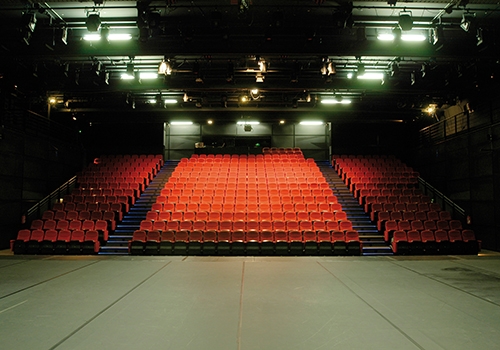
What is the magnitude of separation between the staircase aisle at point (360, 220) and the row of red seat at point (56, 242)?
7147 mm

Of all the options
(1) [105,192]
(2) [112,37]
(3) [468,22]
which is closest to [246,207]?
(1) [105,192]

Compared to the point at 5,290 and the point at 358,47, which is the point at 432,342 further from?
the point at 358,47

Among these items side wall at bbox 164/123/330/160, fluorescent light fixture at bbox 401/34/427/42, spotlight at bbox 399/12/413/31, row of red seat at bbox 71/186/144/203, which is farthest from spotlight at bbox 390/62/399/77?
row of red seat at bbox 71/186/144/203

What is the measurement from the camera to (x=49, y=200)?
10688 millimetres

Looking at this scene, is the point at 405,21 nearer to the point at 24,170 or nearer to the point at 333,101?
the point at 333,101

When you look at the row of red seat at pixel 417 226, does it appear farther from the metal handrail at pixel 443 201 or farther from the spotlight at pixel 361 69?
the spotlight at pixel 361 69

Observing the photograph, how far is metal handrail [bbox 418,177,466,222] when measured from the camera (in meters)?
10.0

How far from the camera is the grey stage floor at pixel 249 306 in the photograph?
9.80 feet

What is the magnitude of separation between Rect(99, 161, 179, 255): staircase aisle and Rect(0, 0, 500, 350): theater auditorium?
68 mm

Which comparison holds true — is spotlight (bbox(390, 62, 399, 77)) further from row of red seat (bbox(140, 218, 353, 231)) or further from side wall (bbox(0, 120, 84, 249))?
side wall (bbox(0, 120, 84, 249))

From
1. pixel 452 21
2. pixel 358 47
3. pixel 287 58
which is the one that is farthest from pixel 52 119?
pixel 452 21

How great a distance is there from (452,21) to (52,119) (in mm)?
14329

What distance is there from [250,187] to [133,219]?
160 inches

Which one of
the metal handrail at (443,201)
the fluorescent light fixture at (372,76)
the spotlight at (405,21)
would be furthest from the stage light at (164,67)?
the metal handrail at (443,201)
